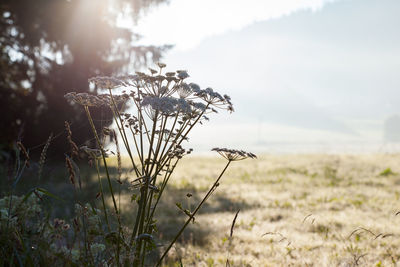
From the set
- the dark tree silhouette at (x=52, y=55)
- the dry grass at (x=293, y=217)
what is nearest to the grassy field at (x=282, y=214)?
the dry grass at (x=293, y=217)

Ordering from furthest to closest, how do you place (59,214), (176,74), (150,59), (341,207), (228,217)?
(150,59) → (341,207) → (228,217) → (59,214) → (176,74)

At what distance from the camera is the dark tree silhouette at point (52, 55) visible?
1071 cm

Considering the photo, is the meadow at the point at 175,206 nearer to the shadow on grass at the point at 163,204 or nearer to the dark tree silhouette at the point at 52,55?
the shadow on grass at the point at 163,204

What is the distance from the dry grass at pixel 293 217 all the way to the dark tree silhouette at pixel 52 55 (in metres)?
4.67

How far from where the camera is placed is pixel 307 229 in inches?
214

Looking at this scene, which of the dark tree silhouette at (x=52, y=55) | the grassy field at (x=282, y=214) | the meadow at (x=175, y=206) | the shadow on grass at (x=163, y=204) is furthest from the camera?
the dark tree silhouette at (x=52, y=55)

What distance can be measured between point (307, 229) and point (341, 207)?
2229mm

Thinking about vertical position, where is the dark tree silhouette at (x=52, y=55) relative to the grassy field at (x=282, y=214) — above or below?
above

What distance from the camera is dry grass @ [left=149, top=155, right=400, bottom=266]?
407cm

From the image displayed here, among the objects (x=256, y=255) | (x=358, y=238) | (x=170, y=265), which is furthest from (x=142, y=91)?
(x=358, y=238)

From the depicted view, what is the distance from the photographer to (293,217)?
630 cm

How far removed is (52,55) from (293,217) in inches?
400

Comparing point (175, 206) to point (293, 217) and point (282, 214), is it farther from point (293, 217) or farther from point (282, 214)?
point (293, 217)

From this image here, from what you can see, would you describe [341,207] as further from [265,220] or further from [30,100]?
[30,100]
